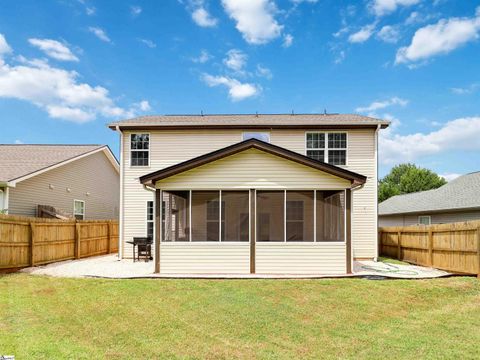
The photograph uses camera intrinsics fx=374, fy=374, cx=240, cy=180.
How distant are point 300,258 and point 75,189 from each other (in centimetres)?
1296

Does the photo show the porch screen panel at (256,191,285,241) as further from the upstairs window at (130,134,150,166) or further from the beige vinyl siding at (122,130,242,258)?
the upstairs window at (130,134,150,166)

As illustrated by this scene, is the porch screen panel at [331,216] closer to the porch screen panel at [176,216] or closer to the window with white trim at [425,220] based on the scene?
the porch screen panel at [176,216]

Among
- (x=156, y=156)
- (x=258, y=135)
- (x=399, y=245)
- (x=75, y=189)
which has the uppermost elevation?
(x=258, y=135)

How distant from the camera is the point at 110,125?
14.9 m

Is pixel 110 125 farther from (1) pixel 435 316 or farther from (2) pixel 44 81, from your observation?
(1) pixel 435 316

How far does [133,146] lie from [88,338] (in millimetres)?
10592

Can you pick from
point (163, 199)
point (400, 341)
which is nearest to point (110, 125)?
point (163, 199)

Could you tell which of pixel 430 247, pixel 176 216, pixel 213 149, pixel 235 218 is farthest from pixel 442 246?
pixel 213 149

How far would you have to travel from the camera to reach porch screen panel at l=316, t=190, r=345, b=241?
11.0 metres

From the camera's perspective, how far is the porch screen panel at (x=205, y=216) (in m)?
10.9

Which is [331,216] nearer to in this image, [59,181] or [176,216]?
[176,216]

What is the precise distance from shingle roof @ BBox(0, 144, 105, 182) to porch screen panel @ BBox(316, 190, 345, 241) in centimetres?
1141

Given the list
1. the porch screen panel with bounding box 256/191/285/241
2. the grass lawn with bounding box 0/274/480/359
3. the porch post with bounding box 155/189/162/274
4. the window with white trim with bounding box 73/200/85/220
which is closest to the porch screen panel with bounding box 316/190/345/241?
the porch screen panel with bounding box 256/191/285/241

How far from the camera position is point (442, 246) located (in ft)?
37.5
